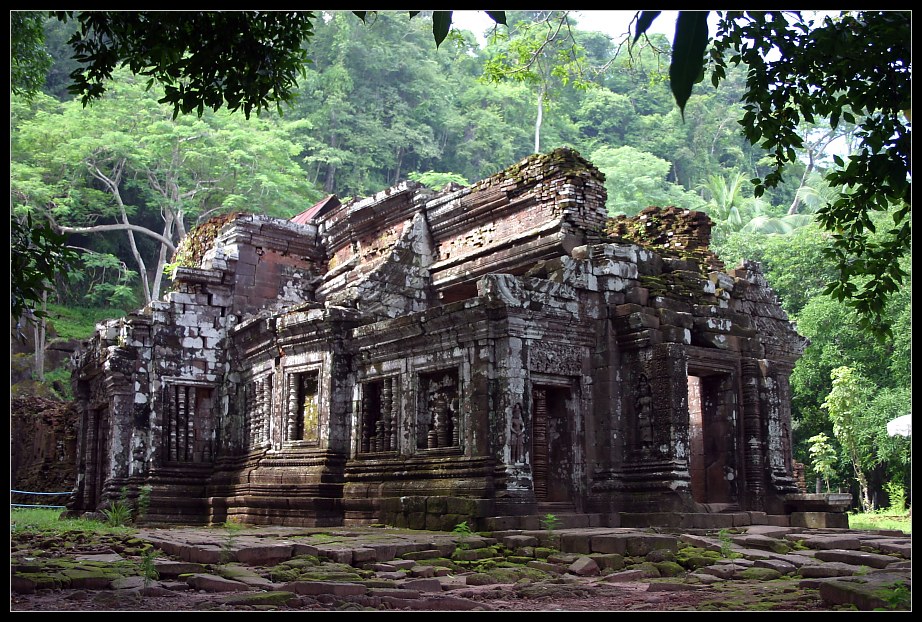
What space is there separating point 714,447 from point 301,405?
6.44 metres

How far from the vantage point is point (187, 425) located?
17.3 metres

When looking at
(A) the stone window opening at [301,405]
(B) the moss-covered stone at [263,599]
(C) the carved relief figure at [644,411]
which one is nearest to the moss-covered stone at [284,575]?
(B) the moss-covered stone at [263,599]

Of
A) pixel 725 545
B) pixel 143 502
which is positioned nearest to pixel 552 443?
pixel 725 545

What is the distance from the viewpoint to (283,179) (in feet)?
109

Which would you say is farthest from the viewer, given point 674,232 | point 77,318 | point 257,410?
point 77,318

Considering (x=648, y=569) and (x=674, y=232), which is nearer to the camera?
(x=648, y=569)

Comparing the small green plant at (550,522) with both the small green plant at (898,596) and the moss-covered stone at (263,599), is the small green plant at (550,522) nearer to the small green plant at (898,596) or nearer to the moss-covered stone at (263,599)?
the moss-covered stone at (263,599)

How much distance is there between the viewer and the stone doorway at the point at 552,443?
12.3m

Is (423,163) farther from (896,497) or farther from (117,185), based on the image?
(896,497)

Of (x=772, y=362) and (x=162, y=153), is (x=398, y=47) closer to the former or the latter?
(x=162, y=153)

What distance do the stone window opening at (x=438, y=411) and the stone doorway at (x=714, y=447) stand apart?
3280 mm

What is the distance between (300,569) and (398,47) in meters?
35.4

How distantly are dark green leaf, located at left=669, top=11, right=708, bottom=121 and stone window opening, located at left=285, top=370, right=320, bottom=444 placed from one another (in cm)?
1283

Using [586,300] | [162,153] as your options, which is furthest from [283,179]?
[586,300]
